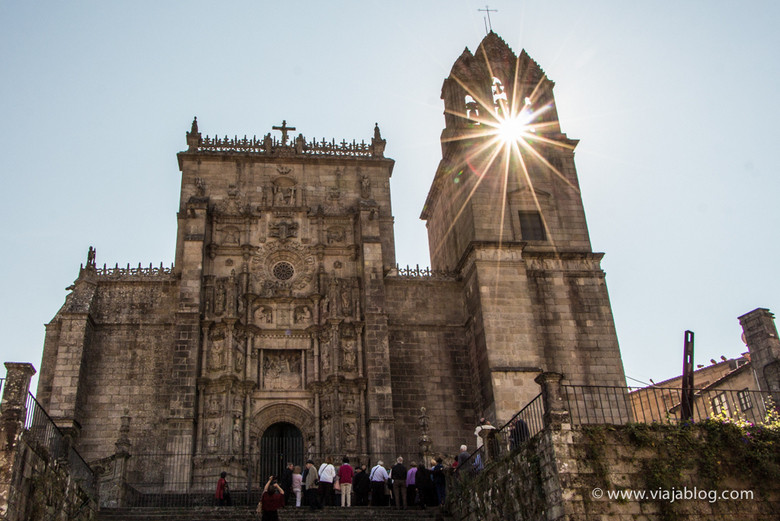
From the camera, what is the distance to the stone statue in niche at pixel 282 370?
2258cm

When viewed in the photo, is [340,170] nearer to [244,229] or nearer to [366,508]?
[244,229]

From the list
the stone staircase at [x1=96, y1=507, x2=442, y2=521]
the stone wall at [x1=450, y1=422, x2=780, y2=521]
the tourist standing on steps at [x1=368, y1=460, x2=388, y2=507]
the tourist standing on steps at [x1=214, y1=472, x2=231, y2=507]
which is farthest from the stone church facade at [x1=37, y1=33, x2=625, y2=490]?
the stone wall at [x1=450, y1=422, x2=780, y2=521]

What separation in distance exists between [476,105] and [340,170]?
5411 mm

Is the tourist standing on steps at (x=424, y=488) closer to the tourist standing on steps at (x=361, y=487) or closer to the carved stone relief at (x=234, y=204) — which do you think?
the tourist standing on steps at (x=361, y=487)

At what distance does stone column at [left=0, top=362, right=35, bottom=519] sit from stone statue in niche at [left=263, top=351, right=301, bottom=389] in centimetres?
1157

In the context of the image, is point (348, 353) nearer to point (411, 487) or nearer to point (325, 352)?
point (325, 352)

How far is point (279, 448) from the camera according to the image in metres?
22.0

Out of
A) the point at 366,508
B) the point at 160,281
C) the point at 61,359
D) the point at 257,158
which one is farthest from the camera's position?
the point at 257,158

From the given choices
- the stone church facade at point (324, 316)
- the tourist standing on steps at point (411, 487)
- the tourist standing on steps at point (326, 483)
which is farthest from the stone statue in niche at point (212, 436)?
the tourist standing on steps at point (411, 487)

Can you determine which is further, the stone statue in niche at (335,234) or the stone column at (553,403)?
the stone statue in niche at (335,234)

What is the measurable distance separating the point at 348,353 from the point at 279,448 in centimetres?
338

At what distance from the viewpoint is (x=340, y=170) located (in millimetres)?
26000

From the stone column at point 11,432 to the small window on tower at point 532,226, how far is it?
1681 cm

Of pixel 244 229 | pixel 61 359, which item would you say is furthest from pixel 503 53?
pixel 61 359
